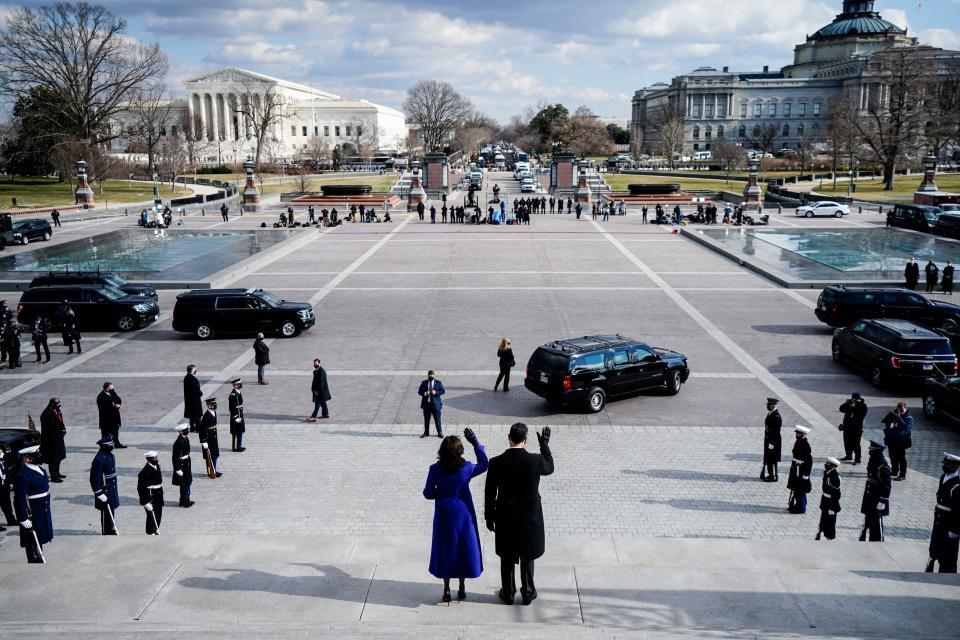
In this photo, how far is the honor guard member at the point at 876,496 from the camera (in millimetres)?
9602

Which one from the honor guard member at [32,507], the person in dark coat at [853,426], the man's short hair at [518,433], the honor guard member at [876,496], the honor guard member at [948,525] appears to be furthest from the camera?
the person in dark coat at [853,426]

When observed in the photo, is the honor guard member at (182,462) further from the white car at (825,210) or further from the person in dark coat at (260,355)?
the white car at (825,210)

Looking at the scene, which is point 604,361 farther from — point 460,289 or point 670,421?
point 460,289

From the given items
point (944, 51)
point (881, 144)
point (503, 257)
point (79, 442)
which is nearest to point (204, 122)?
point (881, 144)

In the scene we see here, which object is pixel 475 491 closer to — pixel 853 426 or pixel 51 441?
pixel 853 426

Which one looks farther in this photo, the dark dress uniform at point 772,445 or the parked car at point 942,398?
the parked car at point 942,398

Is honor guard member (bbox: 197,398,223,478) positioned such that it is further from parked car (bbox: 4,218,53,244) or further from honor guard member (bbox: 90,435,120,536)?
parked car (bbox: 4,218,53,244)

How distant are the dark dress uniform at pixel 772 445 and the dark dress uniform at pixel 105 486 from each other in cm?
926

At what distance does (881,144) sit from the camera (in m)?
73.4

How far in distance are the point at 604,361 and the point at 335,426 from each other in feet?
17.6

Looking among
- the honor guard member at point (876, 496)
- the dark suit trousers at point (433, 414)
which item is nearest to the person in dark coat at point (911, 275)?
the honor guard member at point (876, 496)

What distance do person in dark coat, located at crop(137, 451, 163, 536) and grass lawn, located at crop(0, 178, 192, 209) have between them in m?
60.7

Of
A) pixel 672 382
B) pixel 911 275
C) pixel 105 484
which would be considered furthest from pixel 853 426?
pixel 911 275

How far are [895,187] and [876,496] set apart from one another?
7550 centimetres
